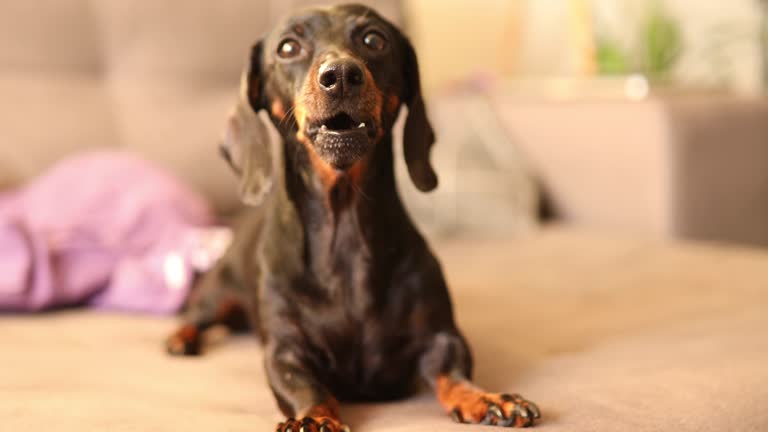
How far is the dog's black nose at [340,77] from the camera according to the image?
130 centimetres

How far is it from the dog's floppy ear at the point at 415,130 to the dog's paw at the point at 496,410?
1.45ft

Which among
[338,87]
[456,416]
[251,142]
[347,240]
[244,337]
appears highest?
[338,87]

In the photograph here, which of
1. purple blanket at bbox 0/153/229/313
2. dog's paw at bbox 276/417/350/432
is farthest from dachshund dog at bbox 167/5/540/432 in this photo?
purple blanket at bbox 0/153/229/313

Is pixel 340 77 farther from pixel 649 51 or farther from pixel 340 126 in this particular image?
pixel 649 51

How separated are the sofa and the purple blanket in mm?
68

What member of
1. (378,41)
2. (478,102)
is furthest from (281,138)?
(478,102)

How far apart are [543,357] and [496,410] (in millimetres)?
445

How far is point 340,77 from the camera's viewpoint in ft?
4.27

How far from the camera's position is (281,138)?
60.3 inches

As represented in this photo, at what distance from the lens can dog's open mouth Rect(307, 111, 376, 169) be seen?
1318 millimetres

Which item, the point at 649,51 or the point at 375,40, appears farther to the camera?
the point at 649,51

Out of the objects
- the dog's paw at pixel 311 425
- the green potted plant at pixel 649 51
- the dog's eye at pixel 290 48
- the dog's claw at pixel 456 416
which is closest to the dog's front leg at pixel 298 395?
the dog's paw at pixel 311 425

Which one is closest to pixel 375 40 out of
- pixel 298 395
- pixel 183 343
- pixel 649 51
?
pixel 298 395

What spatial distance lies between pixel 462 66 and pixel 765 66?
4.74ft
